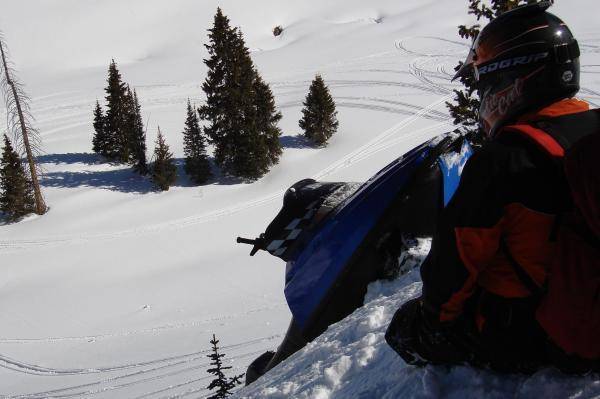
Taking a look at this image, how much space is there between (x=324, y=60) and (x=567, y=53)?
2022 inches

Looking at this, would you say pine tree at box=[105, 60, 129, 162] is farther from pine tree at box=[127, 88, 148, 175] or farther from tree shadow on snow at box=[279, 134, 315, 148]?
tree shadow on snow at box=[279, 134, 315, 148]

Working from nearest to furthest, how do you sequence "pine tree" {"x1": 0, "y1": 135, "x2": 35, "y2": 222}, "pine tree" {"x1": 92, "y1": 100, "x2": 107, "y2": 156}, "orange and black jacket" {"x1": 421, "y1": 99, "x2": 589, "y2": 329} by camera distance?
"orange and black jacket" {"x1": 421, "y1": 99, "x2": 589, "y2": 329}
"pine tree" {"x1": 0, "y1": 135, "x2": 35, "y2": 222}
"pine tree" {"x1": 92, "y1": 100, "x2": 107, "y2": 156}

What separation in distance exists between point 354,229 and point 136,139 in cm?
2907

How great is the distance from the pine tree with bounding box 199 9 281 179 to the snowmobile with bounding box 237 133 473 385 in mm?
24141

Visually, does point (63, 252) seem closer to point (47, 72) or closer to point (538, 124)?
point (538, 124)

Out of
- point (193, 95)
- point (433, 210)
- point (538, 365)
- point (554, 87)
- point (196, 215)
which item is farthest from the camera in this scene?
point (193, 95)

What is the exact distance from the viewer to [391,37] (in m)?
57.3

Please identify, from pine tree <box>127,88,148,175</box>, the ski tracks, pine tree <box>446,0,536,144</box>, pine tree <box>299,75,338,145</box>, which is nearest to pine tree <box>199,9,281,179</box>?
pine tree <box>299,75,338,145</box>

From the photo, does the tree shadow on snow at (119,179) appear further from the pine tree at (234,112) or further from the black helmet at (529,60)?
the black helmet at (529,60)

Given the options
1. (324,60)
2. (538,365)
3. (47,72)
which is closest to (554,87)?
(538,365)

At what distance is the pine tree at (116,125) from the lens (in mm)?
32156

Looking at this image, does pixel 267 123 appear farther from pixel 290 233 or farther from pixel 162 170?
pixel 290 233

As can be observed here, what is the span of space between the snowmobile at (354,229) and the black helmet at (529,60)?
1.41m

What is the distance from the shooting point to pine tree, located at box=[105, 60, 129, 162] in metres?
32.2
